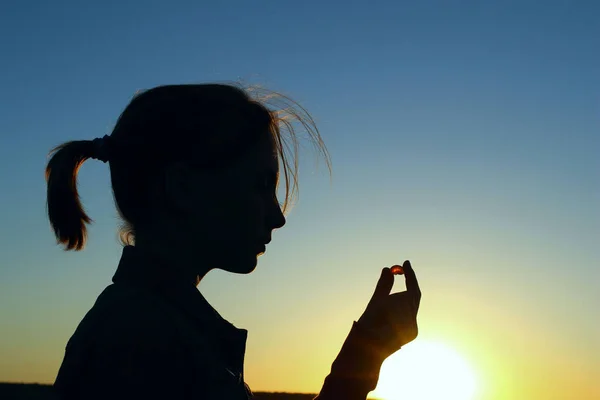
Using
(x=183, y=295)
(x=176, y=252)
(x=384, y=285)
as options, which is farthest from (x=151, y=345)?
(x=384, y=285)

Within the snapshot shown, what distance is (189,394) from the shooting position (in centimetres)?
183

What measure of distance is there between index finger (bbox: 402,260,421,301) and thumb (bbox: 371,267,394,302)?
0.06 meters

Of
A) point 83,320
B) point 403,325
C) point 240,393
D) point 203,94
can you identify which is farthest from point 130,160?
point 403,325

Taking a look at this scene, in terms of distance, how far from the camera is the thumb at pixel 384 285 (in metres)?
2.54

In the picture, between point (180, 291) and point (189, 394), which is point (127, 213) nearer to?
point (180, 291)

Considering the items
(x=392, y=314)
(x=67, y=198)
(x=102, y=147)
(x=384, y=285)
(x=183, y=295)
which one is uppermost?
(x=102, y=147)

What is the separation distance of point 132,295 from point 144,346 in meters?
0.18

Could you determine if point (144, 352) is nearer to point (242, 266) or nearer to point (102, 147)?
point (242, 266)

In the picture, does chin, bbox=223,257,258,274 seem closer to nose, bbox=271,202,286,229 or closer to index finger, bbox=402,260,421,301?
nose, bbox=271,202,286,229

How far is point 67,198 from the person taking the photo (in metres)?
2.52

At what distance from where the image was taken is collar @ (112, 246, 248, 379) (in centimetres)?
208

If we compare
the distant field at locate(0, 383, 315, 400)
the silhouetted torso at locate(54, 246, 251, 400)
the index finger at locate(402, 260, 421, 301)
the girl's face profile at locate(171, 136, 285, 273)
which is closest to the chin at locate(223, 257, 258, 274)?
the girl's face profile at locate(171, 136, 285, 273)

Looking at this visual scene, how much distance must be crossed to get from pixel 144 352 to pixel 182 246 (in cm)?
56

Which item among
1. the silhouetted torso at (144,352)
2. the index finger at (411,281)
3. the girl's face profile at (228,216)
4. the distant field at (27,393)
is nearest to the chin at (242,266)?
the girl's face profile at (228,216)
